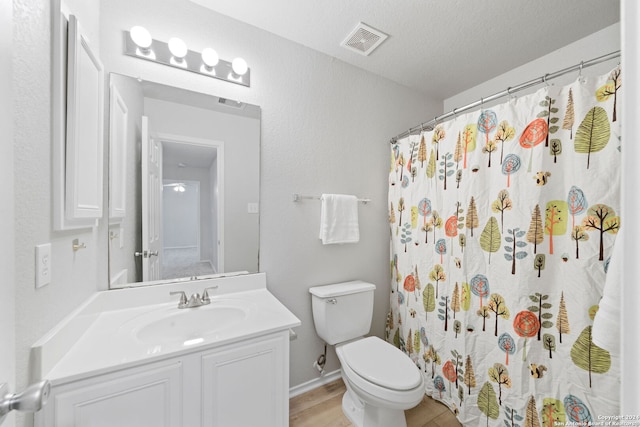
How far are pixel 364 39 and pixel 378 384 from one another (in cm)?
203

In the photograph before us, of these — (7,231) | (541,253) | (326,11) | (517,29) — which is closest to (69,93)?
(7,231)

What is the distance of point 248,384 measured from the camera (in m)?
1.05

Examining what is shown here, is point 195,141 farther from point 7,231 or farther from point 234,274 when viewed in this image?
point 7,231

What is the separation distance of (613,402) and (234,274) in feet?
5.90

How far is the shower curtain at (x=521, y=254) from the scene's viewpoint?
3.47ft

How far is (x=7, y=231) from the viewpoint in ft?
1.83

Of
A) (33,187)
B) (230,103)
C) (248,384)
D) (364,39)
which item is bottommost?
(248,384)

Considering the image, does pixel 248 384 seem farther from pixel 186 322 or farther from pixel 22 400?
pixel 22 400

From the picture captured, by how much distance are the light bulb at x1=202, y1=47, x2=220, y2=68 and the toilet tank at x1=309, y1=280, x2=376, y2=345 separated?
59.0 inches

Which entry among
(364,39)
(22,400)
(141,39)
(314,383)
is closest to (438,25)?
(364,39)

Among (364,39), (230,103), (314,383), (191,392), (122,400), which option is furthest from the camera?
(314,383)

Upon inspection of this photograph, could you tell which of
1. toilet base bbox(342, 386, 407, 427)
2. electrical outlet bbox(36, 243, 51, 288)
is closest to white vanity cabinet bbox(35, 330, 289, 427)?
electrical outlet bbox(36, 243, 51, 288)

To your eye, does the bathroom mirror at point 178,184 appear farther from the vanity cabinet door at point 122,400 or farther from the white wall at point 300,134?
the vanity cabinet door at point 122,400

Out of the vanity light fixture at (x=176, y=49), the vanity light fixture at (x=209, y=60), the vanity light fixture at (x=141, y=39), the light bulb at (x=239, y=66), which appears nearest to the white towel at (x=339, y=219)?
the light bulb at (x=239, y=66)
